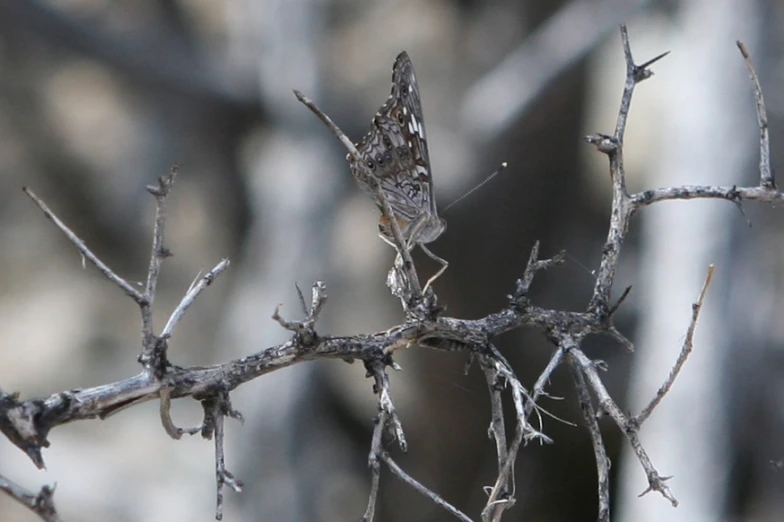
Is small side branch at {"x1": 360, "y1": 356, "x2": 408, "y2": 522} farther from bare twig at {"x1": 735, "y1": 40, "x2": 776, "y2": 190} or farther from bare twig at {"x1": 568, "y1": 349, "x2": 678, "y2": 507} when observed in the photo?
bare twig at {"x1": 735, "y1": 40, "x2": 776, "y2": 190}

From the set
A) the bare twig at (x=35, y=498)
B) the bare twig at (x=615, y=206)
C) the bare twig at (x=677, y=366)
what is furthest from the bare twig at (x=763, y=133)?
the bare twig at (x=35, y=498)

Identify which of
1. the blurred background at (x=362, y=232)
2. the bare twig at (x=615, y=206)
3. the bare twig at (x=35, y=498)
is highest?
the blurred background at (x=362, y=232)

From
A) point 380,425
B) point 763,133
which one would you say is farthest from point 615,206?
point 380,425

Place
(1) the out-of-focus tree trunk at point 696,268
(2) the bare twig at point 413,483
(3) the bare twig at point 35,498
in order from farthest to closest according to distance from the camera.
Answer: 1. (1) the out-of-focus tree trunk at point 696,268
2. (2) the bare twig at point 413,483
3. (3) the bare twig at point 35,498

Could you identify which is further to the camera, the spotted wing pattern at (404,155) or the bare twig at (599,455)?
the spotted wing pattern at (404,155)

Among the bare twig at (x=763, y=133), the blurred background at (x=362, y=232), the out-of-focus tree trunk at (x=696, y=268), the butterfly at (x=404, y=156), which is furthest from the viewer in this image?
the blurred background at (x=362, y=232)

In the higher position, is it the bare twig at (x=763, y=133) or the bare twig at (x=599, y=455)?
the bare twig at (x=763, y=133)

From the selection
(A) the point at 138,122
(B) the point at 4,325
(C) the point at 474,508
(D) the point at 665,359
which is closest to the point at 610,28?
(D) the point at 665,359

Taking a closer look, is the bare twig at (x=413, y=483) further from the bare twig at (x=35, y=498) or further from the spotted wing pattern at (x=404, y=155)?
the spotted wing pattern at (x=404, y=155)

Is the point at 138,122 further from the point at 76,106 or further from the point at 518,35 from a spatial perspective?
the point at 518,35
